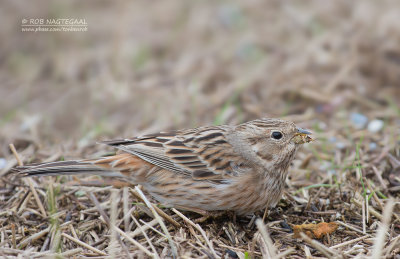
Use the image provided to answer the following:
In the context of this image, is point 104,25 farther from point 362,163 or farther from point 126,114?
point 362,163

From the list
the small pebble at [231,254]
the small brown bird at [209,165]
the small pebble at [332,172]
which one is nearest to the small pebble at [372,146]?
the small pebble at [332,172]

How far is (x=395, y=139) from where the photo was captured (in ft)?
20.4

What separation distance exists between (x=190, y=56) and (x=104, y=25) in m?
2.46

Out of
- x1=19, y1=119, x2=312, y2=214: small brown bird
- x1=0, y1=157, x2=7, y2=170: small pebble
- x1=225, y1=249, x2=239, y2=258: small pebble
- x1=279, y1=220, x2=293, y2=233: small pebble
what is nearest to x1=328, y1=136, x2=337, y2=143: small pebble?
x1=19, y1=119, x2=312, y2=214: small brown bird

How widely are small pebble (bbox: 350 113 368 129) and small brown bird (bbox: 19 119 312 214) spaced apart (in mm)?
2149

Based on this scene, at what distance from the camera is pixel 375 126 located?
6.76 m

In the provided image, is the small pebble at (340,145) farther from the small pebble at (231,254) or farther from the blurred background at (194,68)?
the small pebble at (231,254)

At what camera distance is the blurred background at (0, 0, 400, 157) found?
753 cm

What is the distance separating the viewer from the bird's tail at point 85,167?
4.79 meters

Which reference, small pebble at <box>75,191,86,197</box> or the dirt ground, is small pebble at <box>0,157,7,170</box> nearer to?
the dirt ground

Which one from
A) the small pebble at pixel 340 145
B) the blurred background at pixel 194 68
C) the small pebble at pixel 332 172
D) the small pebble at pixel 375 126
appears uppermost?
the blurred background at pixel 194 68

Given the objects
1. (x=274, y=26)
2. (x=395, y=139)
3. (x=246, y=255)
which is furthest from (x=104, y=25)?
(x=246, y=255)

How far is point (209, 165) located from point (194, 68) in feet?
14.0

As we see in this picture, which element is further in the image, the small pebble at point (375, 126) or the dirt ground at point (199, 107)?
the small pebble at point (375, 126)
